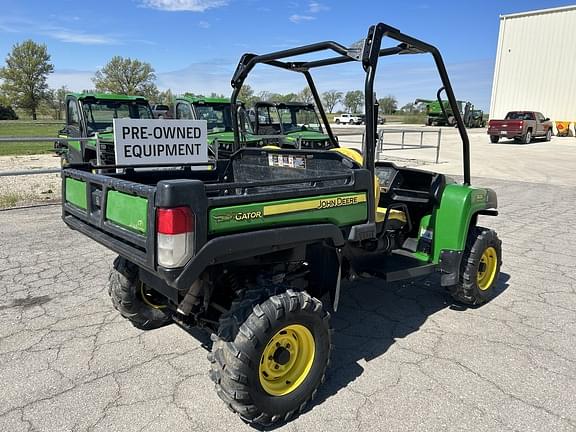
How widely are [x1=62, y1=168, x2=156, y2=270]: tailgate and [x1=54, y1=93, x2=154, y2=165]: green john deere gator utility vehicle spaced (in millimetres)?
7244

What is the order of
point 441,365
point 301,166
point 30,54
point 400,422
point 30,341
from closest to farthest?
point 400,422, point 441,365, point 30,341, point 301,166, point 30,54

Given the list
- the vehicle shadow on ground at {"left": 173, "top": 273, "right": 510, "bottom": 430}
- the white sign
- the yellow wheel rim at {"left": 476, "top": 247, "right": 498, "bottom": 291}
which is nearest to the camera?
the vehicle shadow on ground at {"left": 173, "top": 273, "right": 510, "bottom": 430}

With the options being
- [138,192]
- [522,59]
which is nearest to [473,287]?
[138,192]

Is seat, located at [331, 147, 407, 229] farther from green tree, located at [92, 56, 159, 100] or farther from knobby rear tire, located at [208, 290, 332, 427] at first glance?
green tree, located at [92, 56, 159, 100]

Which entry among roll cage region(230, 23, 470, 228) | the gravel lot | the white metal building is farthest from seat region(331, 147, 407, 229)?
the white metal building

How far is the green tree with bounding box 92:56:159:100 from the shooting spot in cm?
6006

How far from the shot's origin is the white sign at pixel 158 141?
559 centimetres

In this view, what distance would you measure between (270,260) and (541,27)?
4298cm

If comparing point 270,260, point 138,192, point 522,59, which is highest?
point 522,59

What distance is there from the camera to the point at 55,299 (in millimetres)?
4102

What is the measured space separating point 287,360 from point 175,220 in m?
1.12

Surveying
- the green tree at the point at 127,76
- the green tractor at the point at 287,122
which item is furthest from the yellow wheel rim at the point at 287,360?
the green tree at the point at 127,76

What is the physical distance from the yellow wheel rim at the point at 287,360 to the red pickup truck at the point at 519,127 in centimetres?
2773

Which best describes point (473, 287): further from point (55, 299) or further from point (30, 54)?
point (30, 54)
